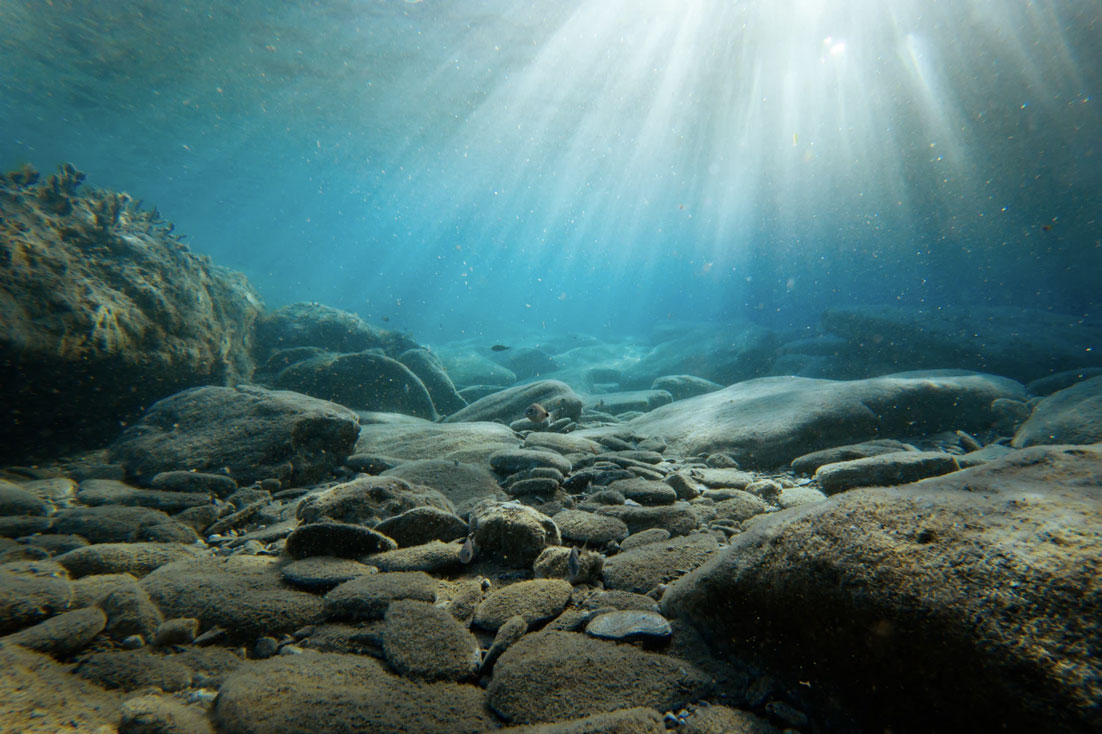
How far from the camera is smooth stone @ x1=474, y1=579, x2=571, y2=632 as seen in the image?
1951 millimetres

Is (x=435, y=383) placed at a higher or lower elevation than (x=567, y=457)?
higher

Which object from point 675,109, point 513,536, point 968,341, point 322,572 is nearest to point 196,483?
point 322,572

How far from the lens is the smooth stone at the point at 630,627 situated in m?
1.74

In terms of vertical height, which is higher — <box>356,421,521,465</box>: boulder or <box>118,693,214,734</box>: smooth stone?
<box>356,421,521,465</box>: boulder

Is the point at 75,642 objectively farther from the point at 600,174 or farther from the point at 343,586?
the point at 600,174

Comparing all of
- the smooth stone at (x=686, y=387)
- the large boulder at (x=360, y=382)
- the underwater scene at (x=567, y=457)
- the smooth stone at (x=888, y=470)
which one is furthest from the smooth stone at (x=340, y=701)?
the smooth stone at (x=686, y=387)

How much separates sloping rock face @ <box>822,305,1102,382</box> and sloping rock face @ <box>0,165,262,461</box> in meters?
18.4

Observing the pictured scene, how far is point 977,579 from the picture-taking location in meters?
1.26

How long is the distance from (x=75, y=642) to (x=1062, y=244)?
3095 cm

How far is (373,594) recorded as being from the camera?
2115 millimetres

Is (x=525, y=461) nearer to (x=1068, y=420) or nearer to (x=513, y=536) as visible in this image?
(x=513, y=536)

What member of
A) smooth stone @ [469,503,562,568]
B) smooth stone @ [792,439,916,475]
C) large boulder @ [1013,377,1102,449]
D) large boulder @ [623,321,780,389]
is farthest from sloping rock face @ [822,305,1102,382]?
smooth stone @ [469,503,562,568]

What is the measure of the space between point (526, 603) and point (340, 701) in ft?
2.76

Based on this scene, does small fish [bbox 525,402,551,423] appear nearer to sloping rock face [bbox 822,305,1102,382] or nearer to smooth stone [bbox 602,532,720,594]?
smooth stone [bbox 602,532,720,594]
